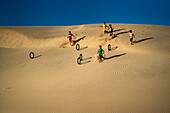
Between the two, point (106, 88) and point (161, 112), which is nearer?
point (161, 112)

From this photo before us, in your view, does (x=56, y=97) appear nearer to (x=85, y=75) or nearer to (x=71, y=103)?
(x=71, y=103)

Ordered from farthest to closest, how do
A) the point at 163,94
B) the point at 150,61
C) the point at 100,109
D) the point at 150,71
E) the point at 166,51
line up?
the point at 166,51, the point at 150,61, the point at 150,71, the point at 163,94, the point at 100,109

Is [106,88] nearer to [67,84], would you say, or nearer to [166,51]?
[67,84]

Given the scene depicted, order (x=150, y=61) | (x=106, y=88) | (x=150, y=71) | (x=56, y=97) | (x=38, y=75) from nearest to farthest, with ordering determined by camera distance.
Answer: (x=56, y=97) → (x=106, y=88) → (x=150, y=71) → (x=38, y=75) → (x=150, y=61)

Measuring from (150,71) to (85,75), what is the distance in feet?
13.3

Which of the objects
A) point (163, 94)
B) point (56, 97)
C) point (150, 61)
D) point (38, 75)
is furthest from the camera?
point (150, 61)

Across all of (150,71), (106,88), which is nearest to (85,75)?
(106,88)

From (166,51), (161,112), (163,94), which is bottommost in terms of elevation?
(161,112)

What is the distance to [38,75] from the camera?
8.35 m

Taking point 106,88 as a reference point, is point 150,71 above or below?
above

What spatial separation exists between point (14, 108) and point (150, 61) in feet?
29.7

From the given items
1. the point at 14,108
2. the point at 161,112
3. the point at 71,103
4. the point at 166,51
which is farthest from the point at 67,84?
the point at 166,51

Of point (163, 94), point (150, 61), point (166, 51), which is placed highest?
point (166, 51)

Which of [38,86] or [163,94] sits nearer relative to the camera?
[163,94]
